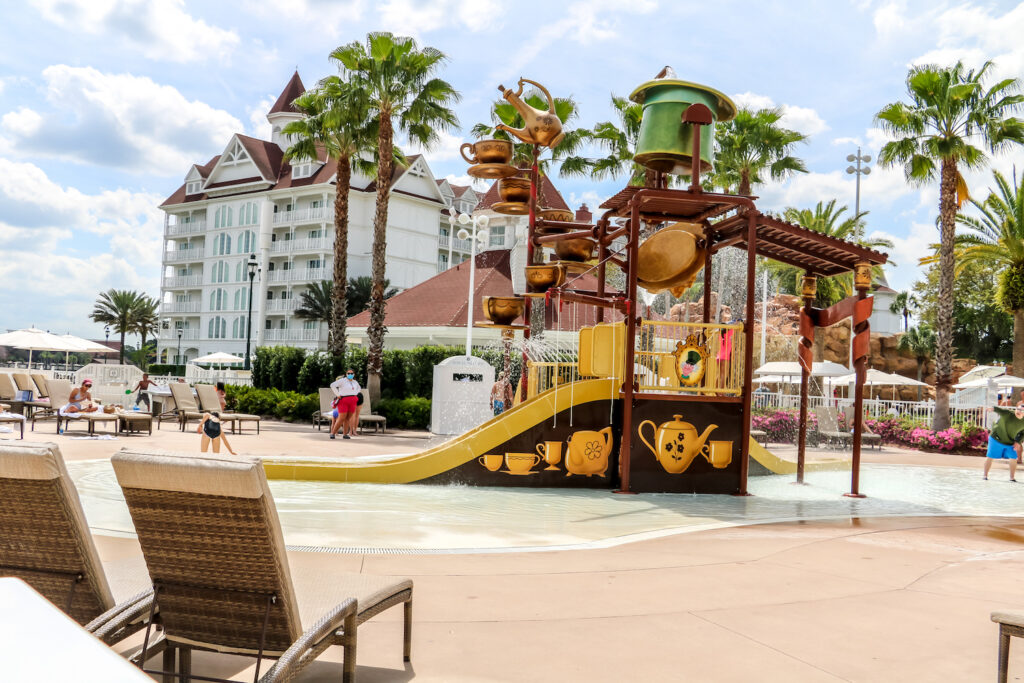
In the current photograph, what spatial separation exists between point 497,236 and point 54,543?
3848 cm

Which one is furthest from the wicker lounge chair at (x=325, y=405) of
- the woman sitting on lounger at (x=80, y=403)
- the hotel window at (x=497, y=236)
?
the hotel window at (x=497, y=236)

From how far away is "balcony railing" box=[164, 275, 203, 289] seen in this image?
65.7 metres

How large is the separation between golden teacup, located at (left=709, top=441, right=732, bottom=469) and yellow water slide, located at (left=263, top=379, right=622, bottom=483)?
1539 mm

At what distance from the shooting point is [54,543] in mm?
3127

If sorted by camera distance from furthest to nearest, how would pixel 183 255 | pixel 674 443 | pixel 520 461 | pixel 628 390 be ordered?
pixel 183 255, pixel 520 461, pixel 674 443, pixel 628 390

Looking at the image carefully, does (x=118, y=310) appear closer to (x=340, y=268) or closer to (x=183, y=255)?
(x=183, y=255)

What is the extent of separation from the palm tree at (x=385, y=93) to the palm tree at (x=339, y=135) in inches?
25.9

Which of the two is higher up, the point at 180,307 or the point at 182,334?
the point at 180,307

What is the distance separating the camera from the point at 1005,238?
31.0 metres

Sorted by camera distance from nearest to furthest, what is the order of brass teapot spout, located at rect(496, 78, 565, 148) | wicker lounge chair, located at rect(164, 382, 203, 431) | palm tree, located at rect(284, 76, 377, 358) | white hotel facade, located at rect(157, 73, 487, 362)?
brass teapot spout, located at rect(496, 78, 565, 148) → wicker lounge chair, located at rect(164, 382, 203, 431) → palm tree, located at rect(284, 76, 377, 358) → white hotel facade, located at rect(157, 73, 487, 362)

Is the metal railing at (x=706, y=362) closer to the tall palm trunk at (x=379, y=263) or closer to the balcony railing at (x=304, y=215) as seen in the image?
the tall palm trunk at (x=379, y=263)

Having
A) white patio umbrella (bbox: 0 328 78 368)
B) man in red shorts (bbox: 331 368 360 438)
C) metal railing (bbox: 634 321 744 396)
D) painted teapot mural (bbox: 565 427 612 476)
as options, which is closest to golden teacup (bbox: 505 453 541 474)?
painted teapot mural (bbox: 565 427 612 476)

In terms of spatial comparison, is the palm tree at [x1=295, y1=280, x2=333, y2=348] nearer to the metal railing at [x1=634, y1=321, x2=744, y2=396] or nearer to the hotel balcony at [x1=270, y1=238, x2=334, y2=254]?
the hotel balcony at [x1=270, y1=238, x2=334, y2=254]

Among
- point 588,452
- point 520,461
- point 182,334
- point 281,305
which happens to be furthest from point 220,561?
point 182,334
